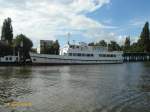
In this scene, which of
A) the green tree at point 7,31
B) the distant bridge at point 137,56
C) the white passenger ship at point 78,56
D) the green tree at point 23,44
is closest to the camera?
the white passenger ship at point 78,56

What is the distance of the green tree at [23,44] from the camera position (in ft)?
453

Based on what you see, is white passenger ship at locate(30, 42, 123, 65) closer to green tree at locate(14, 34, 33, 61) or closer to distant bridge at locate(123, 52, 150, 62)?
green tree at locate(14, 34, 33, 61)

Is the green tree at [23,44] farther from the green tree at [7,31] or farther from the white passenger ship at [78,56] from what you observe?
the white passenger ship at [78,56]

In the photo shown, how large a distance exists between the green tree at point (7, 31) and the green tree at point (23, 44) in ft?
11.2

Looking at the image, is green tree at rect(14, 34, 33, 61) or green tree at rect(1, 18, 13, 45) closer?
green tree at rect(14, 34, 33, 61)

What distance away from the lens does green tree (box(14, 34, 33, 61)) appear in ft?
453

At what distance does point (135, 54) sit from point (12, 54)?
91739 millimetres

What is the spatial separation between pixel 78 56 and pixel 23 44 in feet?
105

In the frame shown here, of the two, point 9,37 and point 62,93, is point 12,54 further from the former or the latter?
point 62,93

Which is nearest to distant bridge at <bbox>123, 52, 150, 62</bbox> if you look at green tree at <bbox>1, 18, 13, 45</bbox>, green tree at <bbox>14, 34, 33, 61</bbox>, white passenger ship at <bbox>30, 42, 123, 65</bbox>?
white passenger ship at <bbox>30, 42, 123, 65</bbox>

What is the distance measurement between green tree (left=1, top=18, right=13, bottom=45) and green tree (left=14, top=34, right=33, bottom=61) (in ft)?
11.2

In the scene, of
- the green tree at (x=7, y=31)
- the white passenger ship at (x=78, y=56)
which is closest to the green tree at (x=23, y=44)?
the green tree at (x=7, y=31)

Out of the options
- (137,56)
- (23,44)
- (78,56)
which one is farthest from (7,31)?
(137,56)

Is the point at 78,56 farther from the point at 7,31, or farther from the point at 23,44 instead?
the point at 7,31
